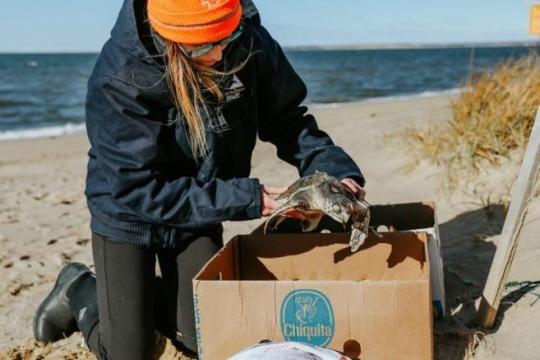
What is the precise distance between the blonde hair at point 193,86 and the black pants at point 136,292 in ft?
1.57

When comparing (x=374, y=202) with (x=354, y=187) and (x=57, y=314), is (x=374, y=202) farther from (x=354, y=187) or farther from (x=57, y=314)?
(x=57, y=314)

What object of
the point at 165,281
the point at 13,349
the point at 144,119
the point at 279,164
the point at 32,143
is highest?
the point at 144,119

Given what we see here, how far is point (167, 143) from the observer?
269 cm

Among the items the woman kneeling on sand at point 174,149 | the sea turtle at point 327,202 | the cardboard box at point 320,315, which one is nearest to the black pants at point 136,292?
the woman kneeling on sand at point 174,149

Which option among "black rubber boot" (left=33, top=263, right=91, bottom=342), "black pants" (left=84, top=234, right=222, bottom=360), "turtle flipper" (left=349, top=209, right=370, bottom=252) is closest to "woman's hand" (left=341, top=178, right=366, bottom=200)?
"turtle flipper" (left=349, top=209, right=370, bottom=252)

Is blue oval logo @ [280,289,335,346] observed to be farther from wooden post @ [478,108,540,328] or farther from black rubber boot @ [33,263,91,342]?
black rubber boot @ [33,263,91,342]

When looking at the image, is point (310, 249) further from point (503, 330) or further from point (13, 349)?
point (13, 349)

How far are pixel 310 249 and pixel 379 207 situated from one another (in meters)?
0.60

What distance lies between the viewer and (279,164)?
23.5 feet

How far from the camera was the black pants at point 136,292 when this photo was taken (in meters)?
2.83

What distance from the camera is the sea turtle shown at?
242 cm

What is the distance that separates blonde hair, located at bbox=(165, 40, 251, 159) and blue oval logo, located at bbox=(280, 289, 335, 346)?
766mm

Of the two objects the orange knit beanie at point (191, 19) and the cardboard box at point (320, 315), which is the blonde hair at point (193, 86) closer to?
the orange knit beanie at point (191, 19)

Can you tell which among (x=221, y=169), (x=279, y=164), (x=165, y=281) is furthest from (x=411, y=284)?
(x=279, y=164)
